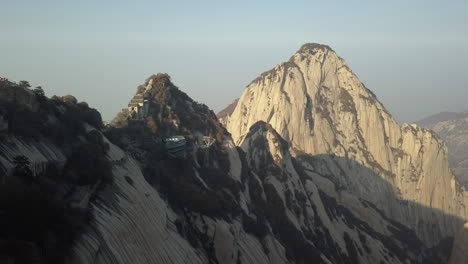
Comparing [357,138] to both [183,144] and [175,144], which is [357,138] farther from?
[175,144]

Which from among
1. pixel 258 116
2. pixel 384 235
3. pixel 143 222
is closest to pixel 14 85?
pixel 143 222

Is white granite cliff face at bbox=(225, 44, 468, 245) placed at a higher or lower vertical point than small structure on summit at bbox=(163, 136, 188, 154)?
lower

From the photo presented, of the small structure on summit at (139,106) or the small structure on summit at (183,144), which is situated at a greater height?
the small structure on summit at (139,106)

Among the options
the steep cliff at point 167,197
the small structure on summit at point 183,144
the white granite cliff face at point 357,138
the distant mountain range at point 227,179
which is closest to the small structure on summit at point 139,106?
the distant mountain range at point 227,179

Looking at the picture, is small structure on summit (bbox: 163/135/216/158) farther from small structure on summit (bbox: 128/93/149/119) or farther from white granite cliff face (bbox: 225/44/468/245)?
white granite cliff face (bbox: 225/44/468/245)

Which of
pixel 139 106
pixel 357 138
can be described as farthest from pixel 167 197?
pixel 357 138

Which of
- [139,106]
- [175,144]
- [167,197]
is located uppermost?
[139,106]

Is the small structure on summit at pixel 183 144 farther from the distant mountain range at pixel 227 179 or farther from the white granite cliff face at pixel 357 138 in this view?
the white granite cliff face at pixel 357 138

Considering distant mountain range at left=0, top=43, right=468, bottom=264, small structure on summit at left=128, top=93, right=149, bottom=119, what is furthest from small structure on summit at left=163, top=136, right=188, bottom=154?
small structure on summit at left=128, top=93, right=149, bottom=119

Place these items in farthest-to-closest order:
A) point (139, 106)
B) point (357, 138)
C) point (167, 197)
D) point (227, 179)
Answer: point (357, 138), point (139, 106), point (227, 179), point (167, 197)
